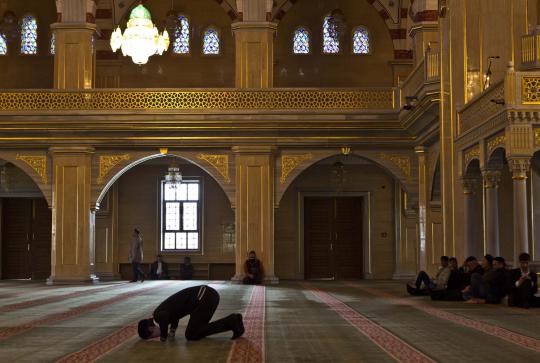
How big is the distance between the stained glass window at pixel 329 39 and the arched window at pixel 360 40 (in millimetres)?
420

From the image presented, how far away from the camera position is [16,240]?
73.3 feet

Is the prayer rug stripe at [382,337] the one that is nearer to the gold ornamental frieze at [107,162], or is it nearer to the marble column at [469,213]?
the marble column at [469,213]

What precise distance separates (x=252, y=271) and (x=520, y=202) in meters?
7.49

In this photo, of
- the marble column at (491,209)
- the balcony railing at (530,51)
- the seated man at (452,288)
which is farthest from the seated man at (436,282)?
the balcony railing at (530,51)

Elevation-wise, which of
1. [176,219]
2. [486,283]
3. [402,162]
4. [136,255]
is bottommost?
[486,283]

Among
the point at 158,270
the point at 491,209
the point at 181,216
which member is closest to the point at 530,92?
the point at 491,209

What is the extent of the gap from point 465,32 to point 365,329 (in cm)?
745

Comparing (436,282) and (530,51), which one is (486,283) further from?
(530,51)

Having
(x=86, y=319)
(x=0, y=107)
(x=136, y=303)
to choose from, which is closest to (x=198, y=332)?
(x=86, y=319)

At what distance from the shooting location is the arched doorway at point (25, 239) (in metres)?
22.3

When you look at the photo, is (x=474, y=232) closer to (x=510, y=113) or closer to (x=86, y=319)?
(x=510, y=113)

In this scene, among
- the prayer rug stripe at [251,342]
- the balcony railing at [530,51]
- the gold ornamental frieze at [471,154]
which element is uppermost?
the balcony railing at [530,51]

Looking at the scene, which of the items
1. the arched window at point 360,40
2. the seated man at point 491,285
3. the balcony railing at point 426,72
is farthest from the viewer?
the arched window at point 360,40

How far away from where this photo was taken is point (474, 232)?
1373 cm
